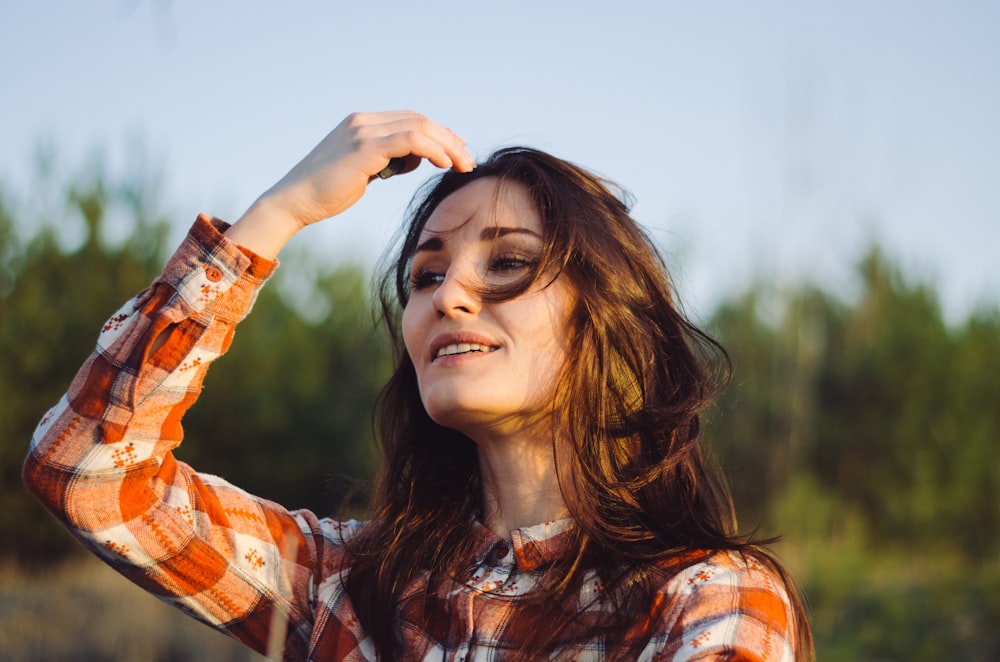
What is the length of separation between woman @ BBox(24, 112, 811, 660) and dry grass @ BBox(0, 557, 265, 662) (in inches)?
144

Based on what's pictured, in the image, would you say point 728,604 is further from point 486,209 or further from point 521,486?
point 486,209

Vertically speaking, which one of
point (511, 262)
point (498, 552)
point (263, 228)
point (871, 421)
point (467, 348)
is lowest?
point (871, 421)

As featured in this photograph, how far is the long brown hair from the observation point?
1.59 meters

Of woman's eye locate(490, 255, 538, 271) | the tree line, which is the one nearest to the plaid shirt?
woman's eye locate(490, 255, 538, 271)

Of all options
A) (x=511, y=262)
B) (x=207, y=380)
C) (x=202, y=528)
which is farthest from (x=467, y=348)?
(x=207, y=380)

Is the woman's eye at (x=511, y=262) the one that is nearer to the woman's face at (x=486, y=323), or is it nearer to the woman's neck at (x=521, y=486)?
the woman's face at (x=486, y=323)

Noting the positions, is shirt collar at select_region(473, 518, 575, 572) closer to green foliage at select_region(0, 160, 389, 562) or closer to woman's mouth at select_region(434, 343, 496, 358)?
woman's mouth at select_region(434, 343, 496, 358)

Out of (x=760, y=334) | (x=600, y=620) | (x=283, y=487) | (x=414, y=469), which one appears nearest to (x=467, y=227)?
(x=414, y=469)

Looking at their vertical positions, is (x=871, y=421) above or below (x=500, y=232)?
below

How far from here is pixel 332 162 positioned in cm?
163

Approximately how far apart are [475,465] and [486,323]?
1.41 feet

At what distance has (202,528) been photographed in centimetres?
167

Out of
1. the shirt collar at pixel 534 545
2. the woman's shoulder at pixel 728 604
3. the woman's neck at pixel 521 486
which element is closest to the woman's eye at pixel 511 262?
the woman's neck at pixel 521 486

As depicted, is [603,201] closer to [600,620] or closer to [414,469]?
[414,469]
